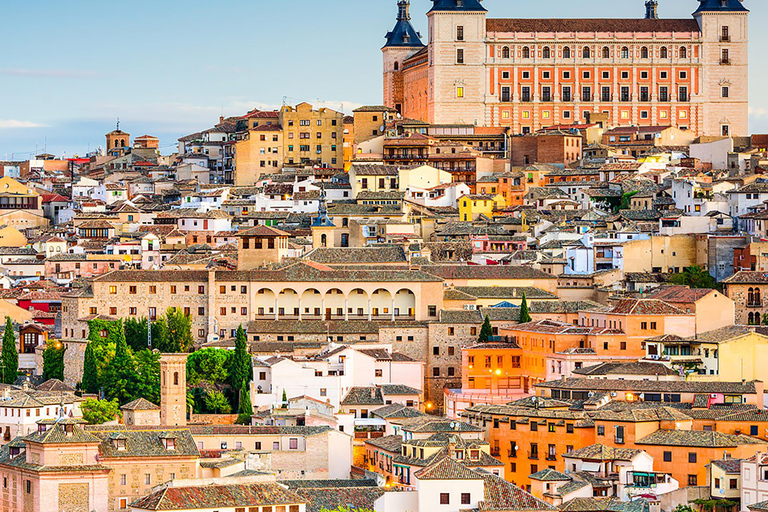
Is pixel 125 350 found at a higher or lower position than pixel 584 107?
lower

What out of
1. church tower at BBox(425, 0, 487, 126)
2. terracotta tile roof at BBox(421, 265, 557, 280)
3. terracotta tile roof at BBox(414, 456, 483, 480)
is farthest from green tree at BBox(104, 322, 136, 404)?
church tower at BBox(425, 0, 487, 126)

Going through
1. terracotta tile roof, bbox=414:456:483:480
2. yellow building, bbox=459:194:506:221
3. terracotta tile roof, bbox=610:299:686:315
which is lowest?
terracotta tile roof, bbox=414:456:483:480

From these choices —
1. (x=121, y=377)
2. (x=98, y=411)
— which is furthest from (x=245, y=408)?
(x=98, y=411)

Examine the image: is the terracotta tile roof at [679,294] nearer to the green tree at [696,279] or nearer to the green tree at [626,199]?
the green tree at [696,279]

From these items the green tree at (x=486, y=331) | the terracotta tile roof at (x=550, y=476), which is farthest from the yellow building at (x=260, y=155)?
the terracotta tile roof at (x=550, y=476)

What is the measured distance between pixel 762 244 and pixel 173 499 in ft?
105

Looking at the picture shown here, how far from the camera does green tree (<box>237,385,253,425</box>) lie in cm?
5475

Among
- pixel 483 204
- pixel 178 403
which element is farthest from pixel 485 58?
pixel 178 403

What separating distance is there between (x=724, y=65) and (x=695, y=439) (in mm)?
58304

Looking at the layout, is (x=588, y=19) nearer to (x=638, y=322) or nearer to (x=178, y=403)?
(x=638, y=322)

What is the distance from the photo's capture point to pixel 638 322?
57.4m

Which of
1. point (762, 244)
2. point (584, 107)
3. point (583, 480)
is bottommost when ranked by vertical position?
point (583, 480)

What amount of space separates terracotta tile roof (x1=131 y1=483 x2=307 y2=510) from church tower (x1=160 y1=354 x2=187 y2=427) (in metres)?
12.2

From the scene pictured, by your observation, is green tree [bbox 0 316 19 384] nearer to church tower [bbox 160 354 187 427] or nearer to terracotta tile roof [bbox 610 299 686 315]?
church tower [bbox 160 354 187 427]
